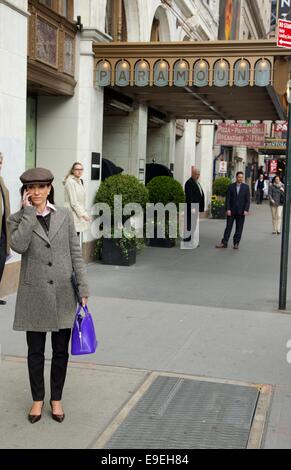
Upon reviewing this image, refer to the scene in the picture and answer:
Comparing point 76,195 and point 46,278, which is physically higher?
point 76,195

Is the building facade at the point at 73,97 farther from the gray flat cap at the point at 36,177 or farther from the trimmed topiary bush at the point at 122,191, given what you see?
the gray flat cap at the point at 36,177

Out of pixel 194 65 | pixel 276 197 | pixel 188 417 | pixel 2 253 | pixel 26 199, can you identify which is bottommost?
pixel 188 417

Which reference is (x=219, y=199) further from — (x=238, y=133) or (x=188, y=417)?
(x=188, y=417)

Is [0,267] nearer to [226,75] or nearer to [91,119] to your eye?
[91,119]

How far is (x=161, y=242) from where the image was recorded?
1383 cm

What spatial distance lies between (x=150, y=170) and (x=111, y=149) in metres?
2.59

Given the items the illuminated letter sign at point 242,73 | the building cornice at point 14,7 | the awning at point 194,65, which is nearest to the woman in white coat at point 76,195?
the awning at point 194,65

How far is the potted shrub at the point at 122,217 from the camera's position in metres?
10.7

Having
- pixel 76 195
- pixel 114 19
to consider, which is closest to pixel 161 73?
pixel 114 19

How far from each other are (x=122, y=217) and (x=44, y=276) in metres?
6.56

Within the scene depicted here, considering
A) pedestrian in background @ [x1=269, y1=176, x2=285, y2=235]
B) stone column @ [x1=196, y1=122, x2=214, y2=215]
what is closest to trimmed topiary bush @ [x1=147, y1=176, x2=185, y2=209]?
pedestrian in background @ [x1=269, y1=176, x2=285, y2=235]

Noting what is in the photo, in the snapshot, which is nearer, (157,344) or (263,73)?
(157,344)

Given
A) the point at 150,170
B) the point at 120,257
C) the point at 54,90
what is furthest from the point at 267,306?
the point at 150,170

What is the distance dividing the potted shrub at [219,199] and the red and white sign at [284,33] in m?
14.9
